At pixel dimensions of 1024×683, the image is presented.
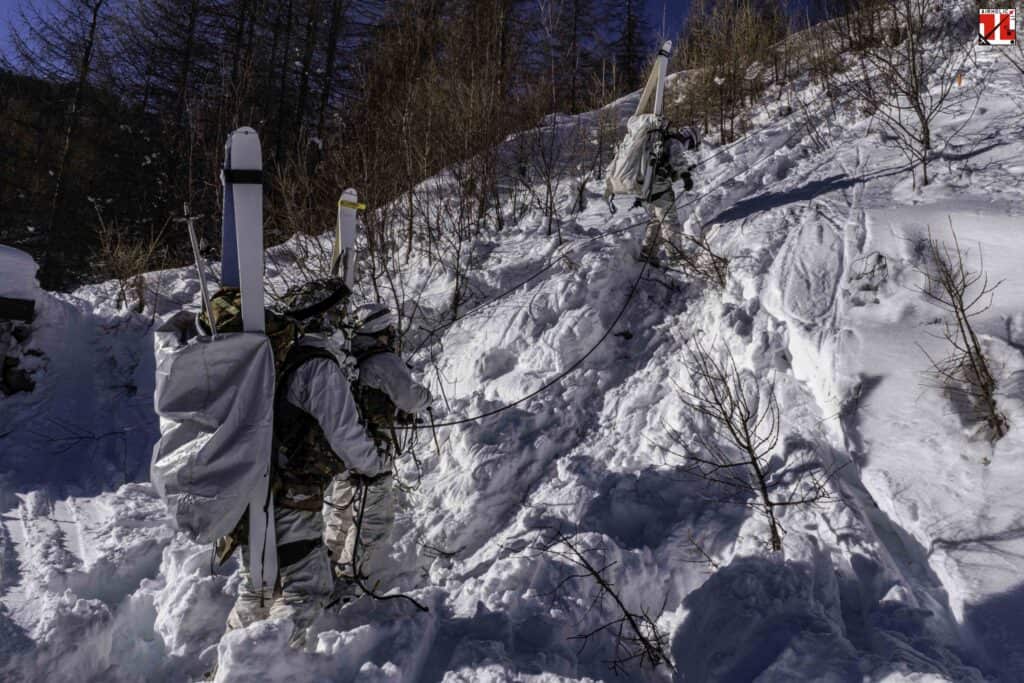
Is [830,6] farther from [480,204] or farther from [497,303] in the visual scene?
[497,303]

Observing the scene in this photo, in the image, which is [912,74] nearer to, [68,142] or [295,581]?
[295,581]

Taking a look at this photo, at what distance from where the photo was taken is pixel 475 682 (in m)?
2.53

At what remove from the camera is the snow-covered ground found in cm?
268

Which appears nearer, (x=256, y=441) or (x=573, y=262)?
(x=256, y=441)

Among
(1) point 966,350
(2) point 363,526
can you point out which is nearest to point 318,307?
(2) point 363,526

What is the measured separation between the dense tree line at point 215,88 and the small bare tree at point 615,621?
5994 mm

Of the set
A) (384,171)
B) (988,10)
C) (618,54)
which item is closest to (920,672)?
(384,171)

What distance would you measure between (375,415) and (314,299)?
3.20 ft

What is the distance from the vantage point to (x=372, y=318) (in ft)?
11.9

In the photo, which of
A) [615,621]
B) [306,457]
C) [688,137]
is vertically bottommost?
[615,621]

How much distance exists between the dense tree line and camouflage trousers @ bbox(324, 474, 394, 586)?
5.33 metres

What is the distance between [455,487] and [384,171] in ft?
13.8

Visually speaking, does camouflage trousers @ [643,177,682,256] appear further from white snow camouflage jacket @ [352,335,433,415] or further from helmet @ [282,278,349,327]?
helmet @ [282,278,349,327]

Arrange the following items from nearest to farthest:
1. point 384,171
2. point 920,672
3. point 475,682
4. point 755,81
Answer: point 920,672
point 475,682
point 384,171
point 755,81
